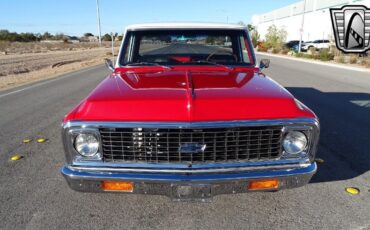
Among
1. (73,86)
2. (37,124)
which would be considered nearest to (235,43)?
(37,124)

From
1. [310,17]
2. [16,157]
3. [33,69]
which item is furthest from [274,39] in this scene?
[16,157]

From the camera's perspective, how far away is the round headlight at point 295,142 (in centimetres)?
292

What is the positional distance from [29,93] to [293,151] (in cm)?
972

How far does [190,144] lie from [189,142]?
0.02 metres

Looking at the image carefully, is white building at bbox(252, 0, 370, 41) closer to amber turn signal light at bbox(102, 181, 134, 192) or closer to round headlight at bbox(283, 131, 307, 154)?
round headlight at bbox(283, 131, 307, 154)

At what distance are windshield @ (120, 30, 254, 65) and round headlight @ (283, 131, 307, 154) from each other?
5.36 ft

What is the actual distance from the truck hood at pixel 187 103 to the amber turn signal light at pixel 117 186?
522mm

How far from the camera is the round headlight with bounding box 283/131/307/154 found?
2.92 meters

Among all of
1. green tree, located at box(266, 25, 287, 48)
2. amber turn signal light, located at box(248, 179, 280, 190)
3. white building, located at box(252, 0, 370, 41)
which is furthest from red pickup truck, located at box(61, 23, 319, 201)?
green tree, located at box(266, 25, 287, 48)

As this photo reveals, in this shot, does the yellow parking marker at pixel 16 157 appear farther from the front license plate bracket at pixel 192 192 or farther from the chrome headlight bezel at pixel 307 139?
the chrome headlight bezel at pixel 307 139

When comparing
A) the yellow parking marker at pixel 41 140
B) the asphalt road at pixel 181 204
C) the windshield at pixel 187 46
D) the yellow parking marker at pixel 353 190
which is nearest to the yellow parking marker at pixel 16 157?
the asphalt road at pixel 181 204

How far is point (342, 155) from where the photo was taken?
15.5 ft

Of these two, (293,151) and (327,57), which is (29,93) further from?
(327,57)

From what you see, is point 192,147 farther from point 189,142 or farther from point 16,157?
point 16,157
